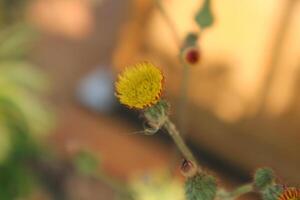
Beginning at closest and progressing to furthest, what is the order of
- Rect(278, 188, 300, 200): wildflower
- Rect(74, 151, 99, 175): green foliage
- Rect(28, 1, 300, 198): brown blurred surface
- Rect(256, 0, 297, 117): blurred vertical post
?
Rect(278, 188, 300, 200): wildflower, Rect(74, 151, 99, 175): green foliage, Rect(256, 0, 297, 117): blurred vertical post, Rect(28, 1, 300, 198): brown blurred surface

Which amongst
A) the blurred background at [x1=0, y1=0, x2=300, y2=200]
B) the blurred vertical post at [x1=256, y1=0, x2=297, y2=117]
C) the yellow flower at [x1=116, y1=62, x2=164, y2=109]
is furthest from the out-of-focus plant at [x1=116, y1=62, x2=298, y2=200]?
the blurred vertical post at [x1=256, y1=0, x2=297, y2=117]

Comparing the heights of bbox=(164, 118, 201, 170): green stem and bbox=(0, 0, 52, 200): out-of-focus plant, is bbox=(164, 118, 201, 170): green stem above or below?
above

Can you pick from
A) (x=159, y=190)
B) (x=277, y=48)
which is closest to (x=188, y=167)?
(x=159, y=190)

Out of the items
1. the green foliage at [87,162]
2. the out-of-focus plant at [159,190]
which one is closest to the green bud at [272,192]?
the green foliage at [87,162]

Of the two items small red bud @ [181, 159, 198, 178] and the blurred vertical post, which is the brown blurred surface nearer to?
the blurred vertical post

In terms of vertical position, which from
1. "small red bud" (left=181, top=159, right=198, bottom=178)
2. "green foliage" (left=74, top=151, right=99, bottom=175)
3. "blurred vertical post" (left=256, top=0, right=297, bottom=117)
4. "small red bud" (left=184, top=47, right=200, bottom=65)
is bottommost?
"blurred vertical post" (left=256, top=0, right=297, bottom=117)

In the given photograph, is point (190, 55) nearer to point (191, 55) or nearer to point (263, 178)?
point (191, 55)

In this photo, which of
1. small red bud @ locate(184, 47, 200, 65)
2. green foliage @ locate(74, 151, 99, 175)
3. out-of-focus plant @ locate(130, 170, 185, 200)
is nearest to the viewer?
small red bud @ locate(184, 47, 200, 65)
